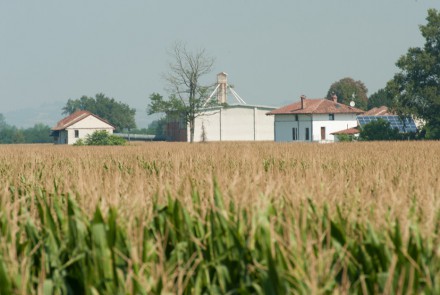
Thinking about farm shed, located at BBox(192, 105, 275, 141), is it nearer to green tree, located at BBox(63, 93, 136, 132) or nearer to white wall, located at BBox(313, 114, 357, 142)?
white wall, located at BBox(313, 114, 357, 142)

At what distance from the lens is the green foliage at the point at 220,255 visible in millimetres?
3840

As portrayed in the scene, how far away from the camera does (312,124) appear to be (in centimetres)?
10038

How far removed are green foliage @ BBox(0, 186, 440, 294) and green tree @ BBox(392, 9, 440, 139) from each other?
65.6 metres

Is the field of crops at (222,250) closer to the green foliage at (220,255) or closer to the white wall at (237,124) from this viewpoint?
the green foliage at (220,255)

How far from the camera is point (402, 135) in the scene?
73.9 m

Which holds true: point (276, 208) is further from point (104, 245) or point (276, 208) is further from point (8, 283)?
point (8, 283)

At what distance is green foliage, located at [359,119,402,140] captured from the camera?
245 feet

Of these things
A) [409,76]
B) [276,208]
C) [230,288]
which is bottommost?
[230,288]

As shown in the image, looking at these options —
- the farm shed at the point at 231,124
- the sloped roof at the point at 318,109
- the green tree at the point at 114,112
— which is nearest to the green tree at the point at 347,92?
the farm shed at the point at 231,124

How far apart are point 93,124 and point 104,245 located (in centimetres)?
12338

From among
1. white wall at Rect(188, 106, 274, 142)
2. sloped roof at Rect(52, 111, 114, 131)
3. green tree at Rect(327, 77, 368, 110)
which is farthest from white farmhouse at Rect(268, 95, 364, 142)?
green tree at Rect(327, 77, 368, 110)

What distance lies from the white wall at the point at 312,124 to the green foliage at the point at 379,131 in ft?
77.8

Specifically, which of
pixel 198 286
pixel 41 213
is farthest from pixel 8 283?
pixel 41 213

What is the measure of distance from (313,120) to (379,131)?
25247 millimetres
